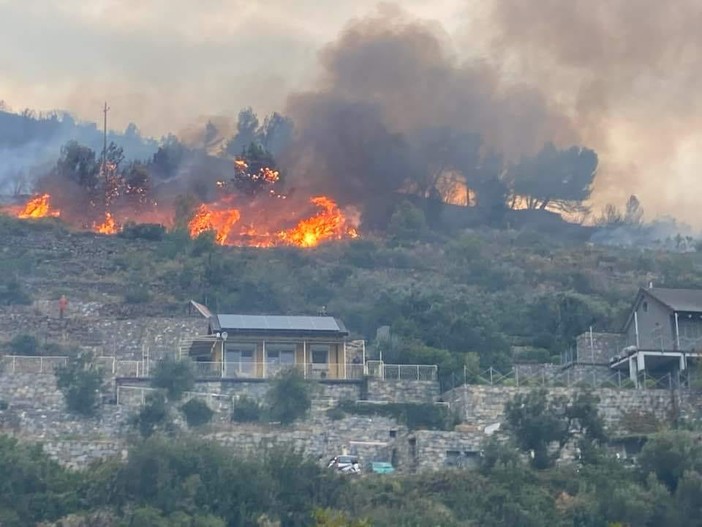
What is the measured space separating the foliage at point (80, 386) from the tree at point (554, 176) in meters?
56.0

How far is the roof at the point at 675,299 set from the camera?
60.9 metres

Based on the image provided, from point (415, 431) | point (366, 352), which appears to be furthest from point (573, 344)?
point (415, 431)

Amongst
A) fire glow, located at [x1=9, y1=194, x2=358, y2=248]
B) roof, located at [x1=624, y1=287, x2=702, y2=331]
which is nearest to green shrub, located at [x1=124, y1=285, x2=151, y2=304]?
fire glow, located at [x1=9, y1=194, x2=358, y2=248]

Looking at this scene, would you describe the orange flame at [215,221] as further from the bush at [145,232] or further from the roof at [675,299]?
the roof at [675,299]

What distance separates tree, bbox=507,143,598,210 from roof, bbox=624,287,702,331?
42.1 m

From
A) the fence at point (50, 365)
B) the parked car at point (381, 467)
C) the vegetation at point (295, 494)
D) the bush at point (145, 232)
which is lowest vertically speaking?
the vegetation at point (295, 494)

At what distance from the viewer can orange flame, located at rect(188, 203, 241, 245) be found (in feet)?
300

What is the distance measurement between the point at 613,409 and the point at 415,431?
7533 millimetres

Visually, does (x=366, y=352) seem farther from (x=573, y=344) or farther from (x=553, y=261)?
(x=553, y=261)

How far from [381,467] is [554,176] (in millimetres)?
58765

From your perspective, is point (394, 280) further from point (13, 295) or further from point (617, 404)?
point (617, 404)

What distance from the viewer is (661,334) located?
6125 cm

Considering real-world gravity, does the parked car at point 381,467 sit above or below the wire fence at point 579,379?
below

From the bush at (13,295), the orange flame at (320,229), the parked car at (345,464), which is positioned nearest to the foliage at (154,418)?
the parked car at (345,464)
